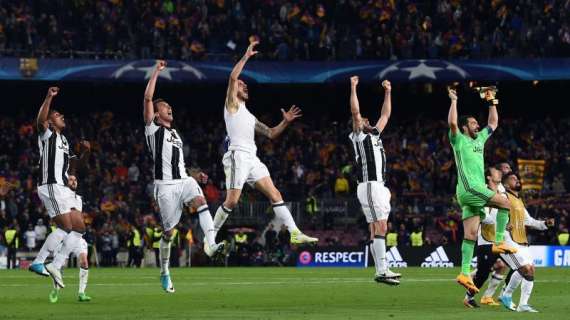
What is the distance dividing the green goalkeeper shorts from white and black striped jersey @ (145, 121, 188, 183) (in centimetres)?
469

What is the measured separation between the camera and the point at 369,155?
22734 millimetres

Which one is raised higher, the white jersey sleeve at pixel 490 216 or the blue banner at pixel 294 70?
the blue banner at pixel 294 70

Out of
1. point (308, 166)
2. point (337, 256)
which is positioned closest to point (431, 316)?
point (337, 256)

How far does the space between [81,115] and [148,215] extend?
1116 cm

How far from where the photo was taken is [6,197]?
47.8 metres

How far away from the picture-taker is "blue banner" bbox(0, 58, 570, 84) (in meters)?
52.1

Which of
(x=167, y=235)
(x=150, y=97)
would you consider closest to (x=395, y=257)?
(x=167, y=235)

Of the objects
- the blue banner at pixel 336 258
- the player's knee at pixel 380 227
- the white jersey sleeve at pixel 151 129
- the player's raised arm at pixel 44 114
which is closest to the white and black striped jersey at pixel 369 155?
the player's knee at pixel 380 227

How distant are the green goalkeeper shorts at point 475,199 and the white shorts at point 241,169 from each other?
347 cm

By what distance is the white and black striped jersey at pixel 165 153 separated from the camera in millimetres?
20656

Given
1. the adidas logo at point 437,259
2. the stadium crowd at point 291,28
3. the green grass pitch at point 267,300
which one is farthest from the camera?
the stadium crowd at point 291,28

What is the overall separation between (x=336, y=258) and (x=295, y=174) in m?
7.38

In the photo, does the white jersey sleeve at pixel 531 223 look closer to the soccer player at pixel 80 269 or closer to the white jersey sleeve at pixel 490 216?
the white jersey sleeve at pixel 490 216

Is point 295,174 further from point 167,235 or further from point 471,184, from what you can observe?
point 471,184
